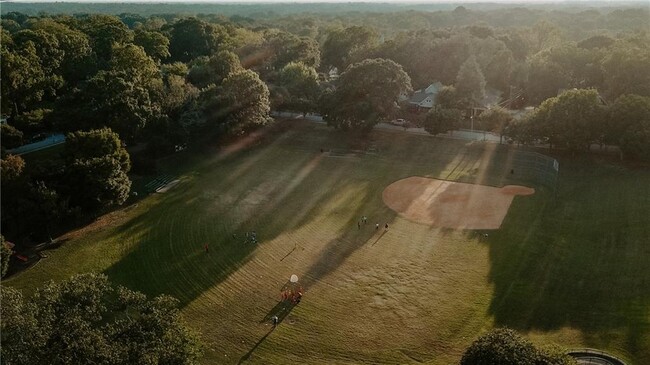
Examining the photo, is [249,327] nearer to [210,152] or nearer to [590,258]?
[590,258]

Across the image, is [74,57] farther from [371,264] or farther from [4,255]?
[371,264]

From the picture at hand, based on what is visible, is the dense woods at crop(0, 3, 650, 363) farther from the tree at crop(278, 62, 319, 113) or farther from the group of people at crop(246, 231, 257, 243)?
the group of people at crop(246, 231, 257, 243)

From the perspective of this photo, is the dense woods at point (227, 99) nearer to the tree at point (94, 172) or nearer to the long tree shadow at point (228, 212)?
the tree at point (94, 172)

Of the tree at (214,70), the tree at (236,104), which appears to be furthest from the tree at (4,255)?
the tree at (214,70)

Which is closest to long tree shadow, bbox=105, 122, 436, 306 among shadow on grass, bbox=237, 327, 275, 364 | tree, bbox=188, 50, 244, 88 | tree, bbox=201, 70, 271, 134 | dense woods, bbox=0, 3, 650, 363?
tree, bbox=201, 70, 271, 134

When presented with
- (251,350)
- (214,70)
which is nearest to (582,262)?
(251,350)

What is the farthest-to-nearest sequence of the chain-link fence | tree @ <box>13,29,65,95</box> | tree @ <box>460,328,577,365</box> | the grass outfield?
tree @ <box>13,29,65,95</box>
the chain-link fence
the grass outfield
tree @ <box>460,328,577,365</box>
